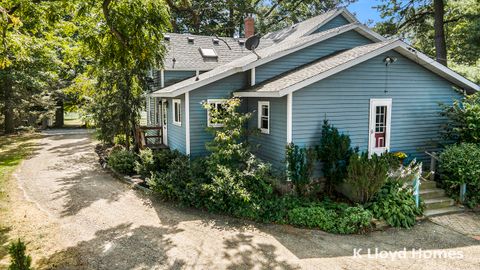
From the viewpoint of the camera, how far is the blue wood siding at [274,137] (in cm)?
1029

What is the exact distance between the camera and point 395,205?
29.2 feet

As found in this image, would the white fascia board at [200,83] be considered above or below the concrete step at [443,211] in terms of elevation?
above

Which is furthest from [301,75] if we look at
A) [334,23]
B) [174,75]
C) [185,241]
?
[174,75]

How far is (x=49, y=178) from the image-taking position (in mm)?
13391

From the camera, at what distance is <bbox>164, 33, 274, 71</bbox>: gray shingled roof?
18.1 meters

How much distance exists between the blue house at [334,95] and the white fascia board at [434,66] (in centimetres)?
3

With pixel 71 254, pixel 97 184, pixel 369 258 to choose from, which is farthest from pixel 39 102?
pixel 369 258

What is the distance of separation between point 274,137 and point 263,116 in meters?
1.11

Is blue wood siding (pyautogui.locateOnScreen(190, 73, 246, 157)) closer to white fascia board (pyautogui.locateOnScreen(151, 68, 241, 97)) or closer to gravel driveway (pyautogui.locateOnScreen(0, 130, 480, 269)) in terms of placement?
white fascia board (pyautogui.locateOnScreen(151, 68, 241, 97))

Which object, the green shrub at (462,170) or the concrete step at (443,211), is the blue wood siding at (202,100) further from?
the concrete step at (443,211)

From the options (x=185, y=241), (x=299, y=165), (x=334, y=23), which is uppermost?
(x=334, y=23)

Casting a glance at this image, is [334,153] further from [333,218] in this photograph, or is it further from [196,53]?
[196,53]

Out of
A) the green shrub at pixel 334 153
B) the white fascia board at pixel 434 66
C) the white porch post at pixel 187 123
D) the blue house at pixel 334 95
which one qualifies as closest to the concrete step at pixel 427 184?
the blue house at pixel 334 95

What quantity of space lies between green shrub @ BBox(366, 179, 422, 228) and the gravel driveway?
33 centimetres
